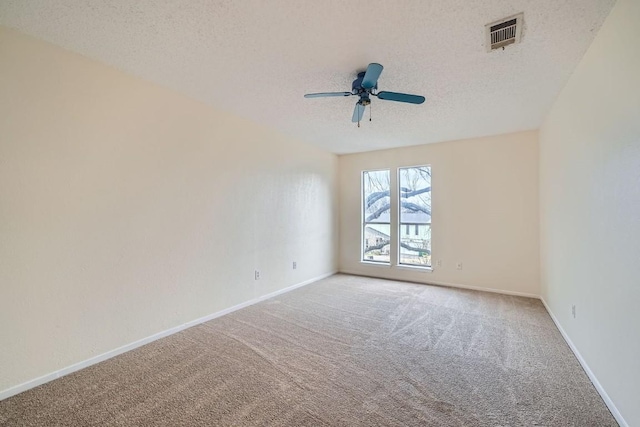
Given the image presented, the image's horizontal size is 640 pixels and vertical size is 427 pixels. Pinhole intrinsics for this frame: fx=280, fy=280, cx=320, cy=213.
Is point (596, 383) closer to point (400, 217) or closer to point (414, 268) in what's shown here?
point (414, 268)

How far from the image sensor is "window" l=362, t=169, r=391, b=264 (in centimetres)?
547

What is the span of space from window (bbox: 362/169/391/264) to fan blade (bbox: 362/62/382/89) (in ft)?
10.6

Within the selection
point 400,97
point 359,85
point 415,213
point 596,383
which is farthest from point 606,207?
point 415,213

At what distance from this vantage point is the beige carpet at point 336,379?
1.72m

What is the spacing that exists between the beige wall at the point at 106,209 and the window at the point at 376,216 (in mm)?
2611

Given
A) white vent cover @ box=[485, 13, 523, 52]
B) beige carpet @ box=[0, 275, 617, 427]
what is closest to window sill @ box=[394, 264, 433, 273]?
beige carpet @ box=[0, 275, 617, 427]

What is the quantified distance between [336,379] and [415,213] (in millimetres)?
3697

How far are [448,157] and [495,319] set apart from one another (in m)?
2.67

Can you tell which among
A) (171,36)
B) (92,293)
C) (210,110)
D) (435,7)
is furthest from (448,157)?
(92,293)

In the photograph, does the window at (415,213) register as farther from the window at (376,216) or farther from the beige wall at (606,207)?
the beige wall at (606,207)

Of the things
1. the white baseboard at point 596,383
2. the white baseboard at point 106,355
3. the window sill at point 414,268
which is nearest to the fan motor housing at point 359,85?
the white baseboard at point 596,383

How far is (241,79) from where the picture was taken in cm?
263

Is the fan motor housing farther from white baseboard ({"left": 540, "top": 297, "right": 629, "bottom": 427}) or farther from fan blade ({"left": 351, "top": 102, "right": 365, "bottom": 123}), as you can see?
white baseboard ({"left": 540, "top": 297, "right": 629, "bottom": 427})

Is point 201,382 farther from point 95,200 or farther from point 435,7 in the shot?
point 435,7
